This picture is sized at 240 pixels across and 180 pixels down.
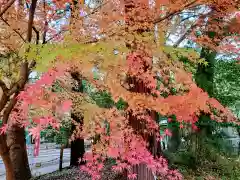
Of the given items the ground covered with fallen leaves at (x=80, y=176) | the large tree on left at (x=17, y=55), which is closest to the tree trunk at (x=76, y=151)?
the ground covered with fallen leaves at (x=80, y=176)

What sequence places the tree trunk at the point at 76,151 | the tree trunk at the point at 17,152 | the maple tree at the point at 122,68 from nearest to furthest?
the maple tree at the point at 122,68, the tree trunk at the point at 17,152, the tree trunk at the point at 76,151

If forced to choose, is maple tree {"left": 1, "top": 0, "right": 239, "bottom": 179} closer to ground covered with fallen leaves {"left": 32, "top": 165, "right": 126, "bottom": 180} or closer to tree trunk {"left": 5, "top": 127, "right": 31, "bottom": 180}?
ground covered with fallen leaves {"left": 32, "top": 165, "right": 126, "bottom": 180}

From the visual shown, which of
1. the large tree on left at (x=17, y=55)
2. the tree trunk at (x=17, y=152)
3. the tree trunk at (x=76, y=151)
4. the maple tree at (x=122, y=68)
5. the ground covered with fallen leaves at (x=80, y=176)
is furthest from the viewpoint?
the tree trunk at (x=76, y=151)

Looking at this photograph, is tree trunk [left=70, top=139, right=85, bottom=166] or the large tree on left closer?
the large tree on left

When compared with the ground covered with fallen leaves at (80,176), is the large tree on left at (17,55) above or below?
above

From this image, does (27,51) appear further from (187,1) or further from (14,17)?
(187,1)

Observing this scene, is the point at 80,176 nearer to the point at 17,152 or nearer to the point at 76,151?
the point at 17,152

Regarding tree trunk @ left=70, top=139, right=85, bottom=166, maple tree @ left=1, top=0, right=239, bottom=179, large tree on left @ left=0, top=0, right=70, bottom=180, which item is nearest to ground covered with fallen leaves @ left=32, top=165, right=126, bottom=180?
large tree on left @ left=0, top=0, right=70, bottom=180

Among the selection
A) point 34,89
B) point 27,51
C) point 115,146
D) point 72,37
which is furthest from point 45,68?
point 115,146

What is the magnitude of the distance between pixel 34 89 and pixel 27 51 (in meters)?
1.73

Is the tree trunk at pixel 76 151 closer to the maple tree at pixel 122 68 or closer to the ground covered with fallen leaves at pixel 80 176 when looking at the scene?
the ground covered with fallen leaves at pixel 80 176

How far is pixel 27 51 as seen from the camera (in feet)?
21.0

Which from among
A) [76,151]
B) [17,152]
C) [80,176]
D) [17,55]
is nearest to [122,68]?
[17,55]

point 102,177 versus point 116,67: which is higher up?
point 116,67
